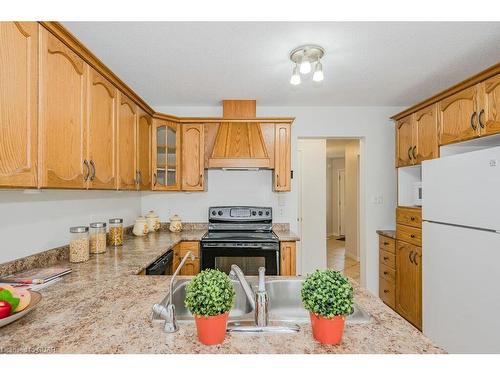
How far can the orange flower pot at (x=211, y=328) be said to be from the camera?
79 cm

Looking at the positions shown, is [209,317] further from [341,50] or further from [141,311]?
[341,50]

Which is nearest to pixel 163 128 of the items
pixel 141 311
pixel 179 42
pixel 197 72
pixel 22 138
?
pixel 197 72

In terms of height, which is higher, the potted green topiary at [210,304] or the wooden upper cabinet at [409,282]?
the potted green topiary at [210,304]

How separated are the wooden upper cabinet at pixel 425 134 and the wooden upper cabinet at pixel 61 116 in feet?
9.05

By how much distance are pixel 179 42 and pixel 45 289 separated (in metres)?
1.64

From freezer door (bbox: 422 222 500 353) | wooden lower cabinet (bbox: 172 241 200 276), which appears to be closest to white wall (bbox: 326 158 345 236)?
freezer door (bbox: 422 222 500 353)

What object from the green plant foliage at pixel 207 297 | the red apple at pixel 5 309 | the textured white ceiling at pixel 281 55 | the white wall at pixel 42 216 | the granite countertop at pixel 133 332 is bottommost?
the granite countertop at pixel 133 332

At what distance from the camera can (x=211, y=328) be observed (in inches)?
31.2

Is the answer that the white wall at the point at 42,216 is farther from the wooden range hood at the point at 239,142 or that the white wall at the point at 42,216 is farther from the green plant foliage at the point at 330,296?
the green plant foliage at the point at 330,296

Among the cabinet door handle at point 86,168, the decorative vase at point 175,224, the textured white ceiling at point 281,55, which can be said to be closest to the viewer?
the cabinet door handle at point 86,168

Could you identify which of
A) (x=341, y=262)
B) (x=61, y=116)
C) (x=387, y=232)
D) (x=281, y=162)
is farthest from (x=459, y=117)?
(x=341, y=262)

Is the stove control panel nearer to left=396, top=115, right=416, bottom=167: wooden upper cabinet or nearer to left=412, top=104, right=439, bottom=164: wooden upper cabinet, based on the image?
left=396, top=115, right=416, bottom=167: wooden upper cabinet

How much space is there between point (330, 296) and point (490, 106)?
205 cm

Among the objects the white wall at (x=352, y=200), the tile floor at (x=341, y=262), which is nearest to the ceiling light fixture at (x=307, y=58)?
the tile floor at (x=341, y=262)
